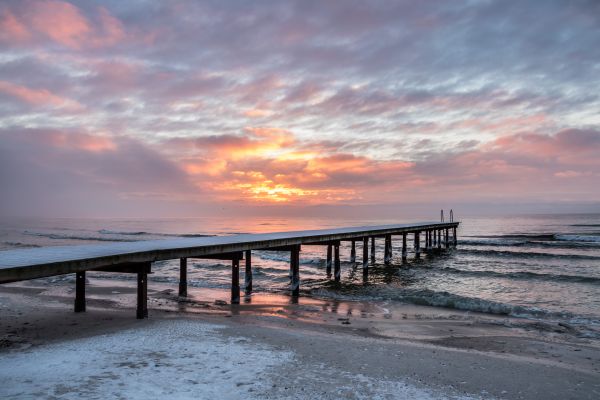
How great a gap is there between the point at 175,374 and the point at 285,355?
6.73 ft

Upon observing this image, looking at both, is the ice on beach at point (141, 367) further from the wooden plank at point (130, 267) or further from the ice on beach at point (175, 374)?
the wooden plank at point (130, 267)

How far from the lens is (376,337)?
10219 millimetres

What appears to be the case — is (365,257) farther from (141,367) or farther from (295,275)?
(141,367)

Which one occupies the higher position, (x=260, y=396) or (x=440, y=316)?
(x=260, y=396)

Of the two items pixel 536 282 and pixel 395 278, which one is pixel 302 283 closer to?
pixel 395 278

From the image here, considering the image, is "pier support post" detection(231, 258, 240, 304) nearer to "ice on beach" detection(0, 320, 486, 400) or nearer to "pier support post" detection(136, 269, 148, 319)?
"pier support post" detection(136, 269, 148, 319)

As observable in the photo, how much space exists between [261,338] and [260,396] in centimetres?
323

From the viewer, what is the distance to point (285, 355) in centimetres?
763

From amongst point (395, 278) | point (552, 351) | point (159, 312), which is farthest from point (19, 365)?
point (395, 278)

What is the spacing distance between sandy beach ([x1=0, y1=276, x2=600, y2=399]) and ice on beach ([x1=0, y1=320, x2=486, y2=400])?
0.02 meters

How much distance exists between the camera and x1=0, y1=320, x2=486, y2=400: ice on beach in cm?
567

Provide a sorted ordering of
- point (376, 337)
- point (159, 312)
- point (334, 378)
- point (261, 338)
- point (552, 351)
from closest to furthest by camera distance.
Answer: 1. point (334, 378)
2. point (261, 338)
3. point (552, 351)
4. point (376, 337)
5. point (159, 312)

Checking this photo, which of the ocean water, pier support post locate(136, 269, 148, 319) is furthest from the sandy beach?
the ocean water

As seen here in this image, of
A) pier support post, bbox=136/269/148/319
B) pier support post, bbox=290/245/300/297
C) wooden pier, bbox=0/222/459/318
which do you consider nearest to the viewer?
wooden pier, bbox=0/222/459/318
